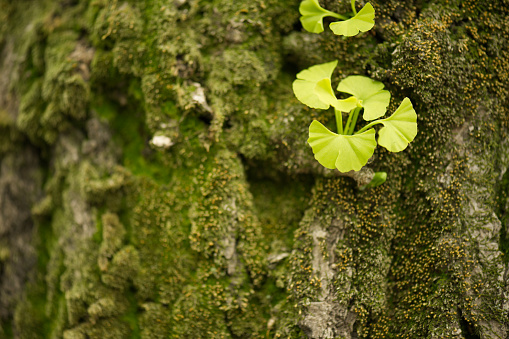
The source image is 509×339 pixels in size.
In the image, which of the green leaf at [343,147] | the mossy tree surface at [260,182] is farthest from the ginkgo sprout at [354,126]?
the mossy tree surface at [260,182]

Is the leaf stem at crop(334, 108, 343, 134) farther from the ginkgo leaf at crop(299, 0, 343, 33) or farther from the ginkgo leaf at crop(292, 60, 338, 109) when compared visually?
the ginkgo leaf at crop(299, 0, 343, 33)

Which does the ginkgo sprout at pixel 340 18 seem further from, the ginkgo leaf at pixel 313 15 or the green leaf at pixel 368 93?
the green leaf at pixel 368 93

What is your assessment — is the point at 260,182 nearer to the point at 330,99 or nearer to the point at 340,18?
the point at 330,99

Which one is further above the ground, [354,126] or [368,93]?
[368,93]

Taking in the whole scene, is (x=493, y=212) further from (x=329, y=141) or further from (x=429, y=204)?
(x=329, y=141)

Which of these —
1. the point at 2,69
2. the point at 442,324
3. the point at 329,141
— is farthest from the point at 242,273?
the point at 2,69

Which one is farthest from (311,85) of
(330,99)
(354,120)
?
(354,120)
